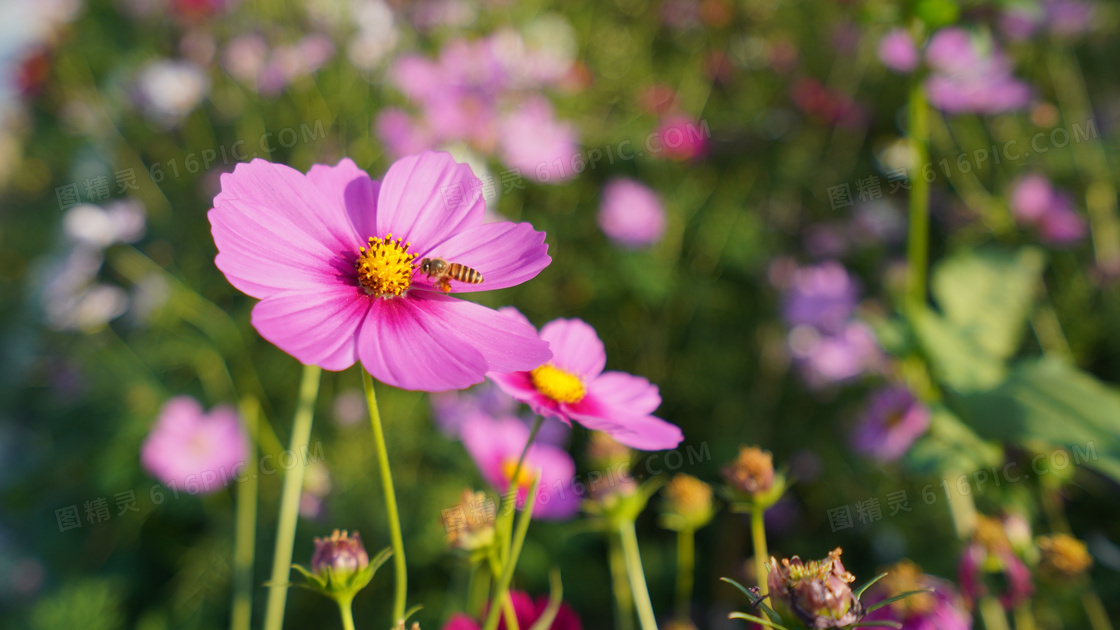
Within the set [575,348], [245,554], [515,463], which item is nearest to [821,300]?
[515,463]

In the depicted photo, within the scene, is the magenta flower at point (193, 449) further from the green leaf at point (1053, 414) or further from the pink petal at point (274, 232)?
the green leaf at point (1053, 414)

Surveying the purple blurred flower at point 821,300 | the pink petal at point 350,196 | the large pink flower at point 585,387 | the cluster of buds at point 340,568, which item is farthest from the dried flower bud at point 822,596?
the purple blurred flower at point 821,300

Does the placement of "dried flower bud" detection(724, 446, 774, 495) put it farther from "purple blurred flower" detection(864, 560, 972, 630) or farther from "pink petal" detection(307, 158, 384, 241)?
"pink petal" detection(307, 158, 384, 241)

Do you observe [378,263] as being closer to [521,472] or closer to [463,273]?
[463,273]

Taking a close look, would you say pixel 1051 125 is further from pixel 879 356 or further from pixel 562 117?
pixel 562 117

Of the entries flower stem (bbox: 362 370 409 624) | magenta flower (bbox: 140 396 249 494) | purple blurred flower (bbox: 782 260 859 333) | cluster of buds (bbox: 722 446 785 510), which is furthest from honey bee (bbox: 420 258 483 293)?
purple blurred flower (bbox: 782 260 859 333)

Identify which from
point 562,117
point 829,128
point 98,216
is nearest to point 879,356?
point 829,128
